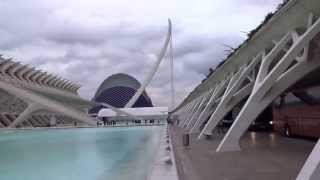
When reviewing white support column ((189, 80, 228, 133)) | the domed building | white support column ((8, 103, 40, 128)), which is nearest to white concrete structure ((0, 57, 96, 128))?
white support column ((8, 103, 40, 128))

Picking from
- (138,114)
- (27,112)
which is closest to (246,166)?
(27,112)

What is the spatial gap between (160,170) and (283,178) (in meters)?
3.17

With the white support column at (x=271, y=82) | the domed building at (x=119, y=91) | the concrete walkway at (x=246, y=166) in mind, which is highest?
the domed building at (x=119, y=91)

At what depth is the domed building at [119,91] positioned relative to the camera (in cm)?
12812

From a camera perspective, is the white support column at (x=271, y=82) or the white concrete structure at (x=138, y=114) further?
the white concrete structure at (x=138, y=114)

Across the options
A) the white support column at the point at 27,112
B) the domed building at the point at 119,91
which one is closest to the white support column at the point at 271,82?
the white support column at the point at 27,112

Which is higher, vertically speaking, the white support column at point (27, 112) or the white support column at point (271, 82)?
the white support column at point (27, 112)

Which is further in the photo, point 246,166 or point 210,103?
point 210,103

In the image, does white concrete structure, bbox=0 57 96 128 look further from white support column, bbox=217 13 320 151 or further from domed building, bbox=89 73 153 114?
white support column, bbox=217 13 320 151

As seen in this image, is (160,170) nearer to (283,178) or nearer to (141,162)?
(283,178)

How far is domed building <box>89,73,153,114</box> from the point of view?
128m

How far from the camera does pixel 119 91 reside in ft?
425

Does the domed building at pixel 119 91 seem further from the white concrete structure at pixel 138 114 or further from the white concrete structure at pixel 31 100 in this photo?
the white concrete structure at pixel 31 100

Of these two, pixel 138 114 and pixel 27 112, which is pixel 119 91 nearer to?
pixel 138 114
